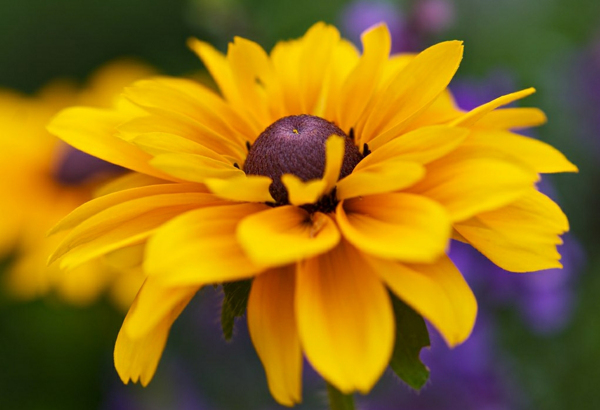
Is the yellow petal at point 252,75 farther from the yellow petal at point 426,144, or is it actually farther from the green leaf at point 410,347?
the green leaf at point 410,347

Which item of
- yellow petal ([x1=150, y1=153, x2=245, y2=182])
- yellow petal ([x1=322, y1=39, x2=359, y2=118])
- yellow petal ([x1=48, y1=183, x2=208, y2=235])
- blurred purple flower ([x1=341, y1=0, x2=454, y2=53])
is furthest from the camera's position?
blurred purple flower ([x1=341, y1=0, x2=454, y2=53])

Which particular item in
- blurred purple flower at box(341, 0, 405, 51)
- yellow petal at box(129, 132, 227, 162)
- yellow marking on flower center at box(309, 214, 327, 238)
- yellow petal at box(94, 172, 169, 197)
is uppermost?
yellow petal at box(129, 132, 227, 162)

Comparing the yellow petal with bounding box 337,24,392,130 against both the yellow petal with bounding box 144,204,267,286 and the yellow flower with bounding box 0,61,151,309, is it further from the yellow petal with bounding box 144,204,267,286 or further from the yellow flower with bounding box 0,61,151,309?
the yellow flower with bounding box 0,61,151,309

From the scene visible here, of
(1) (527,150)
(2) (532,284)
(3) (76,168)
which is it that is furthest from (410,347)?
(3) (76,168)

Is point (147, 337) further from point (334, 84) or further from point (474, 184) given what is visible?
point (334, 84)

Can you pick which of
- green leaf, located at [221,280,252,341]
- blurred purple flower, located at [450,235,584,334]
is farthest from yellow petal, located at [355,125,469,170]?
blurred purple flower, located at [450,235,584,334]

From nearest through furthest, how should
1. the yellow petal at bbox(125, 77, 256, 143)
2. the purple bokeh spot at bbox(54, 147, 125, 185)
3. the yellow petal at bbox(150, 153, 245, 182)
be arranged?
the yellow petal at bbox(150, 153, 245, 182), the yellow petal at bbox(125, 77, 256, 143), the purple bokeh spot at bbox(54, 147, 125, 185)

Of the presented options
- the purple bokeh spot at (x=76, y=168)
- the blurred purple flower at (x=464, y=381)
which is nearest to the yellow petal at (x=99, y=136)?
the blurred purple flower at (x=464, y=381)
